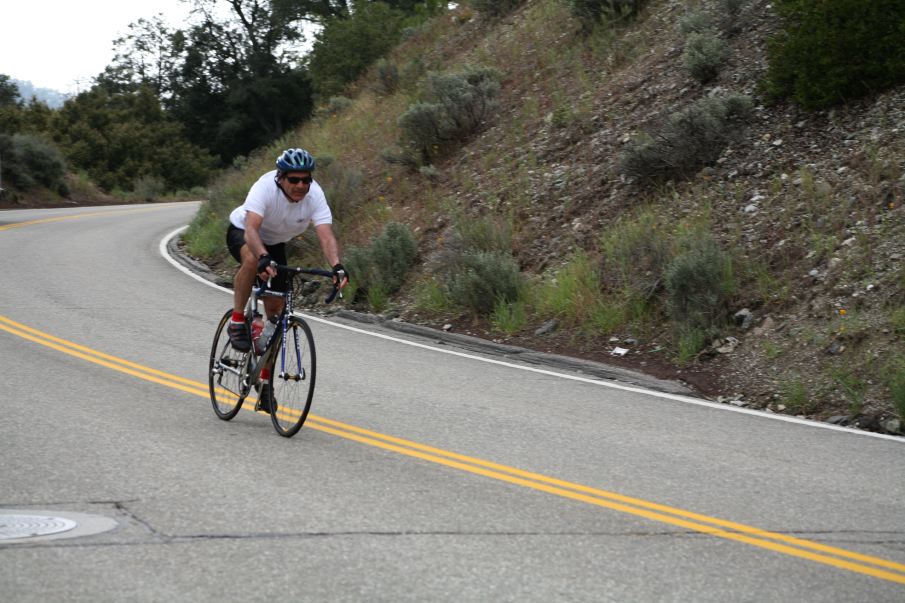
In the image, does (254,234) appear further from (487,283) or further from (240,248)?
(487,283)

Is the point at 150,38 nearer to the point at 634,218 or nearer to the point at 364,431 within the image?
the point at 634,218

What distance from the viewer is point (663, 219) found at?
14477 mm

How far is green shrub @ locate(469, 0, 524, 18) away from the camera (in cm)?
2791

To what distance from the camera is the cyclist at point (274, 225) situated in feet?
26.0

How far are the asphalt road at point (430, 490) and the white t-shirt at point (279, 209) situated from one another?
1.56m

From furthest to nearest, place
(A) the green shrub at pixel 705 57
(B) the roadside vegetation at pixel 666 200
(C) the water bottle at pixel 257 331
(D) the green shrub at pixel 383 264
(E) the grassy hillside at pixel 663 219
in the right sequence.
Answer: (A) the green shrub at pixel 705 57 < (D) the green shrub at pixel 383 264 < (B) the roadside vegetation at pixel 666 200 < (E) the grassy hillside at pixel 663 219 < (C) the water bottle at pixel 257 331

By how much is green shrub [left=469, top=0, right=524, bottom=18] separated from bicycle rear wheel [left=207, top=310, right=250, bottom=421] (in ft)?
67.1

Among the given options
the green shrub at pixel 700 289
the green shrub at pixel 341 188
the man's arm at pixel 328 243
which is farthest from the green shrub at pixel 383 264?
the man's arm at pixel 328 243

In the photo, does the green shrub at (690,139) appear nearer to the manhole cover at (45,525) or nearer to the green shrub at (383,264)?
the green shrub at (383,264)

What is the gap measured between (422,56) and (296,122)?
3026 centimetres

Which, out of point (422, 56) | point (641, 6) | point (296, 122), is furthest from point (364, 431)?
point (296, 122)

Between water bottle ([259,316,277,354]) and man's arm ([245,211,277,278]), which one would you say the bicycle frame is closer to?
water bottle ([259,316,277,354])

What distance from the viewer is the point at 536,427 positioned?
877 cm

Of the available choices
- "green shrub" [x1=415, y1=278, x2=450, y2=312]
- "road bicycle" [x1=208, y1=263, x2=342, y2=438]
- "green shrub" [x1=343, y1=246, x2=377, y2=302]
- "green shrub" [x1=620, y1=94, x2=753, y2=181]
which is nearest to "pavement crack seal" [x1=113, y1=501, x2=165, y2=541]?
"road bicycle" [x1=208, y1=263, x2=342, y2=438]
